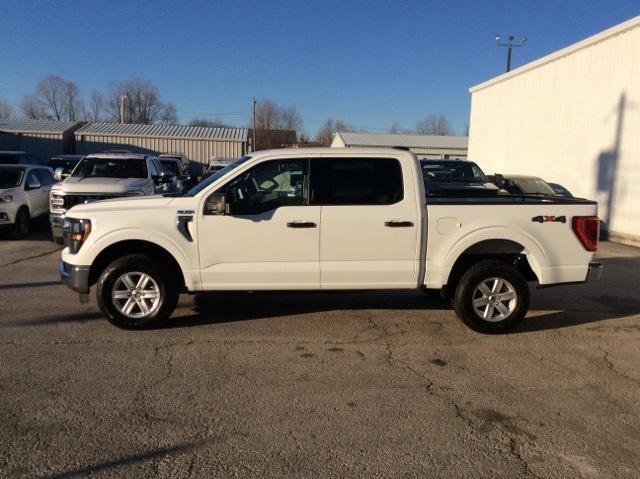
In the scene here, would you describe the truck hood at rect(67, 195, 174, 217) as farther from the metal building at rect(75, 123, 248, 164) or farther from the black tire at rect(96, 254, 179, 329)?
the metal building at rect(75, 123, 248, 164)

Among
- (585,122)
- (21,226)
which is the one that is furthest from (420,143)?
(21,226)

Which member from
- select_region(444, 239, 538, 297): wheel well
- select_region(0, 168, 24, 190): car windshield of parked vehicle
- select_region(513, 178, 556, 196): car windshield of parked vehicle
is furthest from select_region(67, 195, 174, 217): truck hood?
select_region(513, 178, 556, 196): car windshield of parked vehicle

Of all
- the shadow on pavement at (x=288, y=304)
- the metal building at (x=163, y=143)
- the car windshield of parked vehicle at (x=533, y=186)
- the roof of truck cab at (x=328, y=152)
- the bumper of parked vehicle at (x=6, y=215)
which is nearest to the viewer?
the roof of truck cab at (x=328, y=152)

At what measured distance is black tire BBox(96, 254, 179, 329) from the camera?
568 centimetres

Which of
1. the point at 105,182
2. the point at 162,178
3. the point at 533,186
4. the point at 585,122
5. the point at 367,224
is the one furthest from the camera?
the point at 585,122

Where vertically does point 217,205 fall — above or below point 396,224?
above

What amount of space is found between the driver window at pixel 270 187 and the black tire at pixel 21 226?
8.93m

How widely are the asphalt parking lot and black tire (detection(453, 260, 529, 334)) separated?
5.6 inches

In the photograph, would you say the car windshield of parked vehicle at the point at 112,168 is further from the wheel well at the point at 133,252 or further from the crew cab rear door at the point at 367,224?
the crew cab rear door at the point at 367,224

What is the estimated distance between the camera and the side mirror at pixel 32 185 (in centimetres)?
1312

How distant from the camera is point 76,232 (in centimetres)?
573

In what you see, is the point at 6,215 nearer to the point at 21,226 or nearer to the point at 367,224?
the point at 21,226

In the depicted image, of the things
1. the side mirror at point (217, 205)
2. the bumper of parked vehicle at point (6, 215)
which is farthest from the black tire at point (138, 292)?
the bumper of parked vehicle at point (6, 215)

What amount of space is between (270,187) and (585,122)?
14347mm
